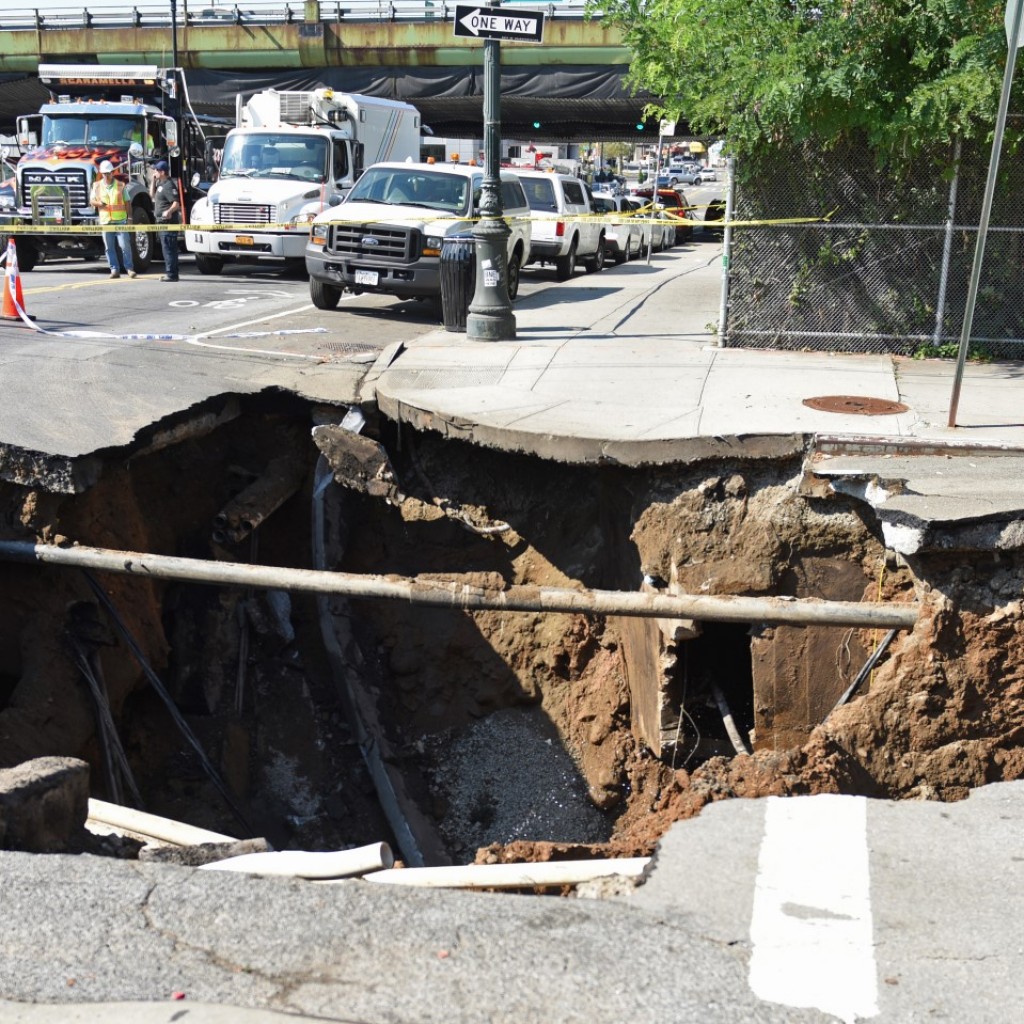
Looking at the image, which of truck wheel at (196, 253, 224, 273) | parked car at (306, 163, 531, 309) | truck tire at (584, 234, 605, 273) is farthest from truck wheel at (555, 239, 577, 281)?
truck wheel at (196, 253, 224, 273)

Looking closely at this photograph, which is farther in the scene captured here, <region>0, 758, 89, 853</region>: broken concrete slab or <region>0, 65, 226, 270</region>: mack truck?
<region>0, 65, 226, 270</region>: mack truck

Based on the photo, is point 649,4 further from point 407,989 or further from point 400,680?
point 407,989

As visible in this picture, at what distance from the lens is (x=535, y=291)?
19.3m

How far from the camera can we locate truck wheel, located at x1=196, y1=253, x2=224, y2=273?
2105 centimetres

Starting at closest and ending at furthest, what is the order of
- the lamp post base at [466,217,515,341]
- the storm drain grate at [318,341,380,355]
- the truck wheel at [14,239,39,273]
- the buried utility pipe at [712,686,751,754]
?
the buried utility pipe at [712,686,751,754], the lamp post base at [466,217,515,341], the storm drain grate at [318,341,380,355], the truck wheel at [14,239,39,273]

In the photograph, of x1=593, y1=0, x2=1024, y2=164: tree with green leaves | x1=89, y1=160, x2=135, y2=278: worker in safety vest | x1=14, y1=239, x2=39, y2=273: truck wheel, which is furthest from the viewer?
x1=14, y1=239, x2=39, y2=273: truck wheel

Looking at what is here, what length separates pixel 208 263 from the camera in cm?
2122

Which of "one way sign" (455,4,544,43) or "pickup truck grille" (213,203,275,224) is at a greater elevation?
"one way sign" (455,4,544,43)

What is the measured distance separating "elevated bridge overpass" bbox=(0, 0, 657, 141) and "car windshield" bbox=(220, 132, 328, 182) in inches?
618

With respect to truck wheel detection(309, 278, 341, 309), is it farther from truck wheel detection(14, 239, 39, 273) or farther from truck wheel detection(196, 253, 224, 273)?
truck wheel detection(14, 239, 39, 273)

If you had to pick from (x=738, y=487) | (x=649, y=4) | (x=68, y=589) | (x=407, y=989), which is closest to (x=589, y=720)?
(x=738, y=487)

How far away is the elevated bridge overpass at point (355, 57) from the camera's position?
3638cm

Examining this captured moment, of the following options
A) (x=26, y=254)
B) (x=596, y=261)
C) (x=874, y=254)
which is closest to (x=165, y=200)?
(x=26, y=254)

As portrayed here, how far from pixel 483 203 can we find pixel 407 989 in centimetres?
1019
